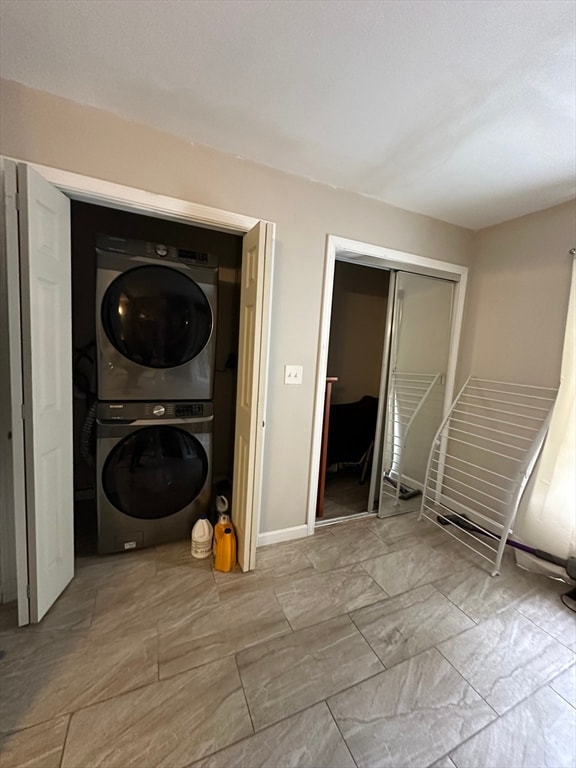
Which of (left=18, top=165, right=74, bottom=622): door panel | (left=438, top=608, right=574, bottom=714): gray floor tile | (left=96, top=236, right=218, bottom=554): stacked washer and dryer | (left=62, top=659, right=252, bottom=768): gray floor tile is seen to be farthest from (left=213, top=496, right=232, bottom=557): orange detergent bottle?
(left=438, top=608, right=574, bottom=714): gray floor tile

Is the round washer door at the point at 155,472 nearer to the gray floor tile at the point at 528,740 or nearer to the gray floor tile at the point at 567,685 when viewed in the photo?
the gray floor tile at the point at 528,740

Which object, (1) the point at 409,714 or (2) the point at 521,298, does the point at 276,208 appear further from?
(1) the point at 409,714

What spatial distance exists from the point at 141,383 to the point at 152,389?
7 cm

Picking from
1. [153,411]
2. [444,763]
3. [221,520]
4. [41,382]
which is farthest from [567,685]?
[41,382]

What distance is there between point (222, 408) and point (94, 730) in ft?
5.98

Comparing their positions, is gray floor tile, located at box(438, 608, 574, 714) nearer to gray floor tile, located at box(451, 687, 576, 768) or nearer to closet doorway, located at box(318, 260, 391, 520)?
gray floor tile, located at box(451, 687, 576, 768)

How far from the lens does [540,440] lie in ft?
6.46

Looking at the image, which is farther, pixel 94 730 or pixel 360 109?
pixel 360 109

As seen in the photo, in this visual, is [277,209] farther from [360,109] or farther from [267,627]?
[267,627]

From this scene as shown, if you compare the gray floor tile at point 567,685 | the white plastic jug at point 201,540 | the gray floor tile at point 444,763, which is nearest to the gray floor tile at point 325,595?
the white plastic jug at point 201,540

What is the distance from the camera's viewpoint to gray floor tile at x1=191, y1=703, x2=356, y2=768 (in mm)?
985

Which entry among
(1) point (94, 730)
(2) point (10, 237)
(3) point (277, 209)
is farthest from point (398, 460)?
(2) point (10, 237)

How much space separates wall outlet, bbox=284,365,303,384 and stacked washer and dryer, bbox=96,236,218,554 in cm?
49

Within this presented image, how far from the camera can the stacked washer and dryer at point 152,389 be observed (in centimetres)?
172
